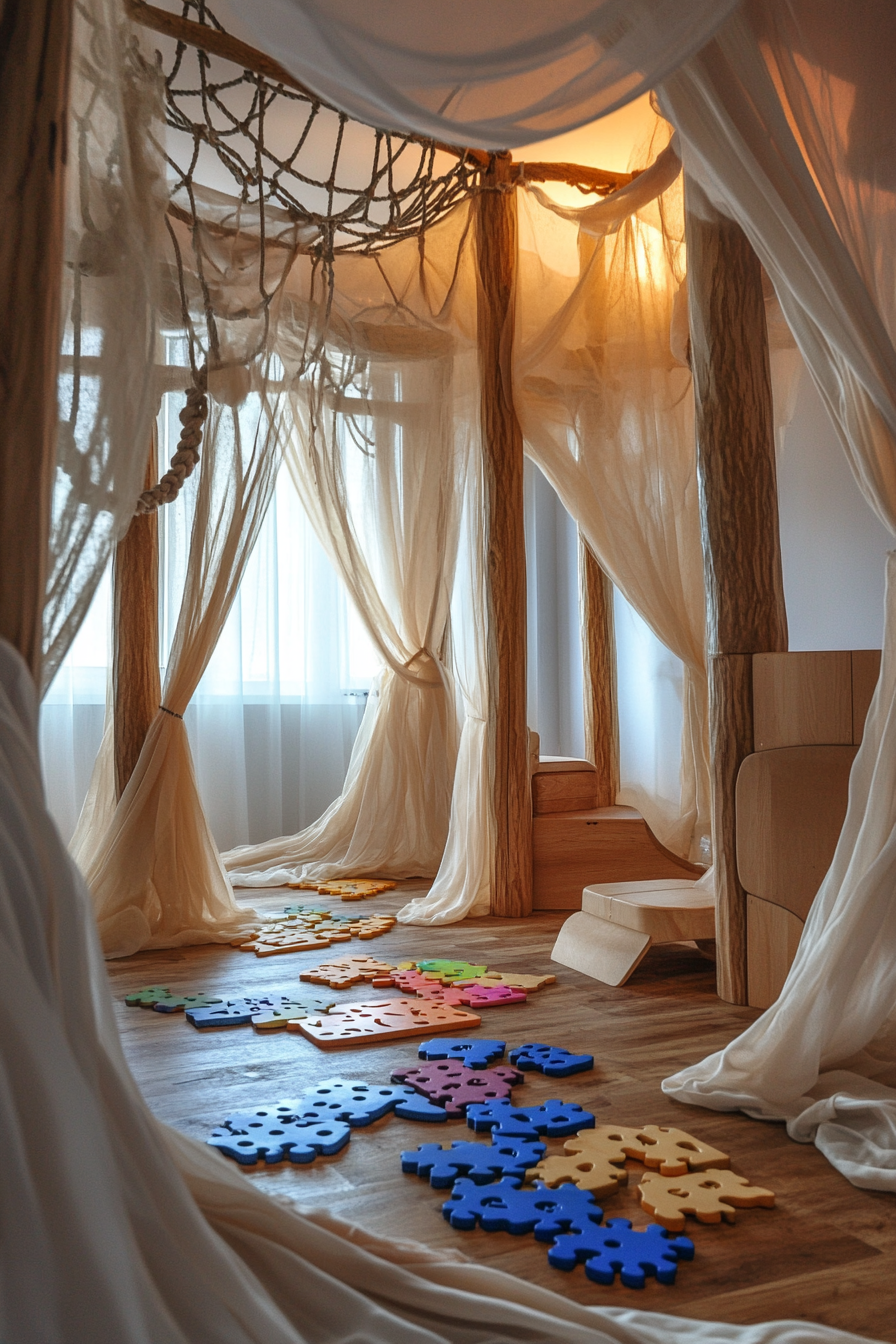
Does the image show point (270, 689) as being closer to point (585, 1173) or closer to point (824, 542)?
point (824, 542)

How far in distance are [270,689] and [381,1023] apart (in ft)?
11.1

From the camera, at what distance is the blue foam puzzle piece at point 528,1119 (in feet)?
6.90

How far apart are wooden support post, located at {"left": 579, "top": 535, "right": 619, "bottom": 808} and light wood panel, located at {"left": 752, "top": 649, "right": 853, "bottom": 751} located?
7.25ft

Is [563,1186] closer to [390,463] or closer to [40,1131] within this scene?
[40,1131]

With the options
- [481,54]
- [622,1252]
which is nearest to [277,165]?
[481,54]

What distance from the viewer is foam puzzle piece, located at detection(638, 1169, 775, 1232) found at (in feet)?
5.82

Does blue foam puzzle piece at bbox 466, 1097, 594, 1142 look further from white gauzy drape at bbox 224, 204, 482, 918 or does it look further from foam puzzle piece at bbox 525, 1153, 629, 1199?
white gauzy drape at bbox 224, 204, 482, 918

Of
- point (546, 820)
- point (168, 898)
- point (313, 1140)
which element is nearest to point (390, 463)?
point (546, 820)

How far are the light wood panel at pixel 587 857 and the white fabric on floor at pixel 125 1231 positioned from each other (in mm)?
3070

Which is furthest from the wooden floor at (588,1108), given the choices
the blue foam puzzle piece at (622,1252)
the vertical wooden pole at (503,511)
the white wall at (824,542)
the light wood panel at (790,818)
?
the white wall at (824,542)

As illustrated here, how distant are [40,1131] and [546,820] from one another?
11.6 feet

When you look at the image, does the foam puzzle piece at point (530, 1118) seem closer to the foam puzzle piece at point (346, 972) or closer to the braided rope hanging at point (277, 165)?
the foam puzzle piece at point (346, 972)

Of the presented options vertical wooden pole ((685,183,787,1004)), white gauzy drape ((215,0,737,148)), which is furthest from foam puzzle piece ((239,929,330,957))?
white gauzy drape ((215,0,737,148))

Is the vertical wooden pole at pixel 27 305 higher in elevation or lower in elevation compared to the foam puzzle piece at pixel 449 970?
higher
